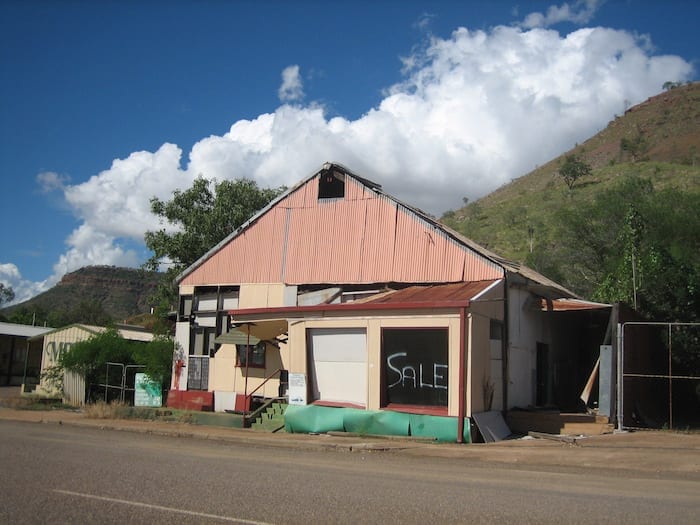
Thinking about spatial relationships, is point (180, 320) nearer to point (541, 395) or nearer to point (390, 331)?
point (390, 331)

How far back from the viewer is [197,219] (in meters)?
33.7

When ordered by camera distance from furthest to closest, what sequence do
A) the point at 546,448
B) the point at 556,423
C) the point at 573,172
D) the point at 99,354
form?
the point at 573,172 → the point at 99,354 → the point at 556,423 → the point at 546,448

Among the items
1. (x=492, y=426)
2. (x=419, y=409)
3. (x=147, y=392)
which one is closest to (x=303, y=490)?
(x=419, y=409)

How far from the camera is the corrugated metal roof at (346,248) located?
19.5m

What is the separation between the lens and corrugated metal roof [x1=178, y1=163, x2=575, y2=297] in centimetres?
1950

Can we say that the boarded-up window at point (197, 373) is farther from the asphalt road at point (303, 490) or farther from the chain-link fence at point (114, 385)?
the asphalt road at point (303, 490)

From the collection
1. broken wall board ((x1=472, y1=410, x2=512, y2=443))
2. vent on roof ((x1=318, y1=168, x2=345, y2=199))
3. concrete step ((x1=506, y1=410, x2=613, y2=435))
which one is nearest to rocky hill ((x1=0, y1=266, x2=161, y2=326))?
vent on roof ((x1=318, y1=168, x2=345, y2=199))

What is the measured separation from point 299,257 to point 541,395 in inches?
353

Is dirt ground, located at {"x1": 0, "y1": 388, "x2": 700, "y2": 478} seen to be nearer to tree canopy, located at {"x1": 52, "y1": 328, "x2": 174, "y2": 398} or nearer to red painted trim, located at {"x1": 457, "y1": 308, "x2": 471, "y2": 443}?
red painted trim, located at {"x1": 457, "y1": 308, "x2": 471, "y2": 443}

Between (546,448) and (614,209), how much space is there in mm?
21940

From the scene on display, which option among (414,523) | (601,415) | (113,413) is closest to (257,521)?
(414,523)

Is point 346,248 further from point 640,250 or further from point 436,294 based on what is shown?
point 640,250

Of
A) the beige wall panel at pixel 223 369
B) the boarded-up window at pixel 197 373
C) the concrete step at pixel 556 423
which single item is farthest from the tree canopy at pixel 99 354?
the concrete step at pixel 556 423

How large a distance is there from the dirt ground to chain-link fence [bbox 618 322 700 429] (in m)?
1.95
